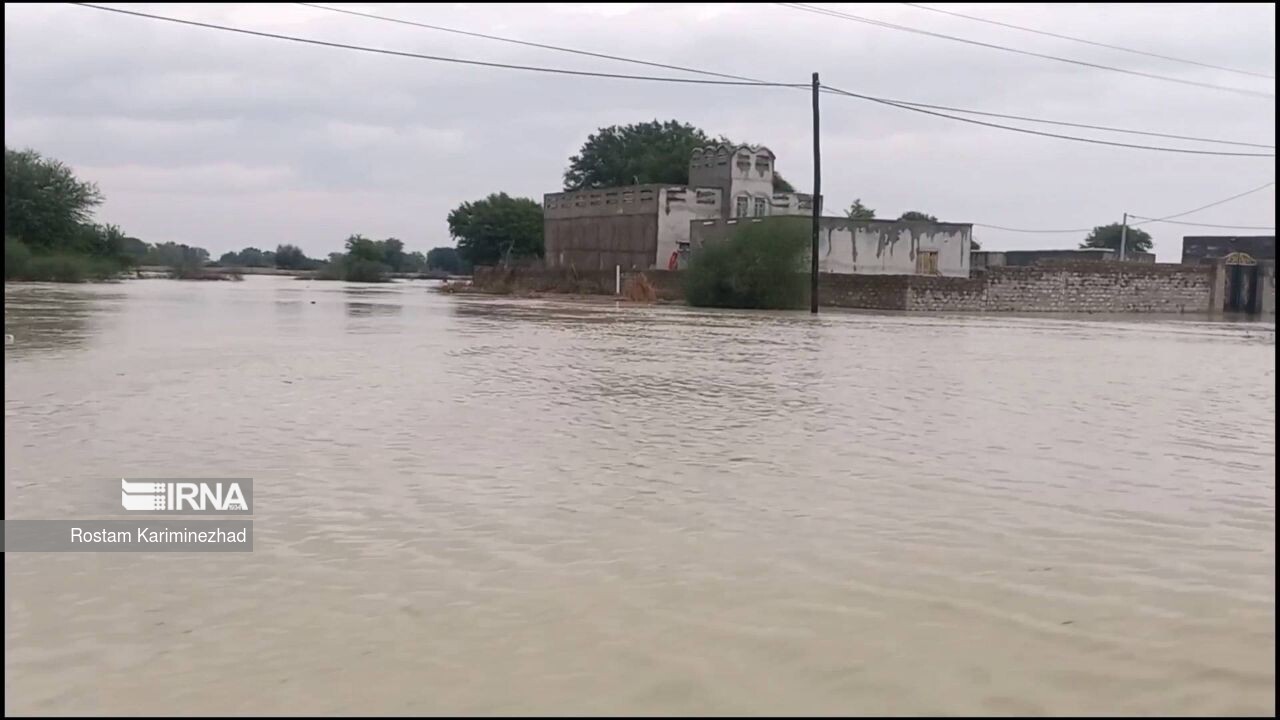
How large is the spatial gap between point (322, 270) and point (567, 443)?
377 feet

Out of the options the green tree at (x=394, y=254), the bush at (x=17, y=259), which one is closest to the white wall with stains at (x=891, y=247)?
the bush at (x=17, y=259)

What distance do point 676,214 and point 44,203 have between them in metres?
31.5

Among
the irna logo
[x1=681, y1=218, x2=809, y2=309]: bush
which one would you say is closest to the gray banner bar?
the irna logo

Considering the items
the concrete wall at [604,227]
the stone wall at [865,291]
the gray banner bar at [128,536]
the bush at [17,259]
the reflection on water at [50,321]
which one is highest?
the concrete wall at [604,227]

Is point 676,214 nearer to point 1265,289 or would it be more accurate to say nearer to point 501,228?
point 1265,289

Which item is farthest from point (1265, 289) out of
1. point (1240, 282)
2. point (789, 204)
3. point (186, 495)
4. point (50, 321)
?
point (186, 495)

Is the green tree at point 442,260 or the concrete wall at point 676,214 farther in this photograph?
the green tree at point 442,260

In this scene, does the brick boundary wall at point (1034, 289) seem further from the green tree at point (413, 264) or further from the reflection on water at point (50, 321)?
the green tree at point (413, 264)

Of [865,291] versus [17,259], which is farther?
[17,259]

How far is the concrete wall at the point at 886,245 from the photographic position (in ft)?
149

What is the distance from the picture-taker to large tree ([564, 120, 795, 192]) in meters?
76.0

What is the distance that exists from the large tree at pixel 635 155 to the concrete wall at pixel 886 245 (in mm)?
27634

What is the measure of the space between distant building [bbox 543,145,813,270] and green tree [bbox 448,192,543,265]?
984 inches

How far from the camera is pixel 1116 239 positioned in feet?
281
